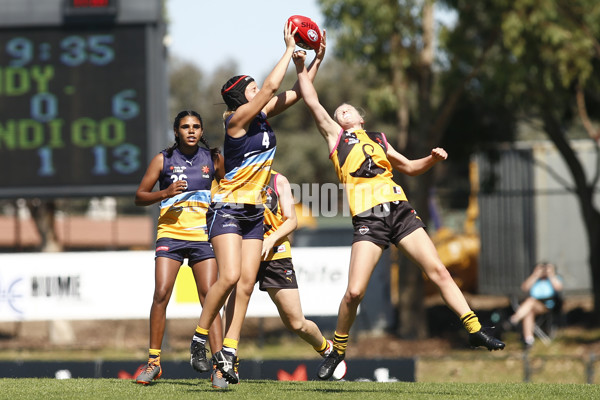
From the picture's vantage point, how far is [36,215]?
22.1 metres

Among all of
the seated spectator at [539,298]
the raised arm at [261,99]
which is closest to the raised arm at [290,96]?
the raised arm at [261,99]

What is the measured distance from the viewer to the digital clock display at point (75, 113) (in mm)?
14117

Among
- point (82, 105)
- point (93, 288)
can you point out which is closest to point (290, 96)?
point (82, 105)

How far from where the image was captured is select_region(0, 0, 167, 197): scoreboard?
555 inches

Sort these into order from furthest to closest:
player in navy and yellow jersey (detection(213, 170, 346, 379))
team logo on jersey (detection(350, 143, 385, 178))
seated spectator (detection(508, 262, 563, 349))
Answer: seated spectator (detection(508, 262, 563, 349)), player in navy and yellow jersey (detection(213, 170, 346, 379)), team logo on jersey (detection(350, 143, 385, 178))

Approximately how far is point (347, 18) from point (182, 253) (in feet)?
40.4

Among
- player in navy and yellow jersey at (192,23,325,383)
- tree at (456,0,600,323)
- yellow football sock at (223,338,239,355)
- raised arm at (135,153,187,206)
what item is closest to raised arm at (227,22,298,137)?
player in navy and yellow jersey at (192,23,325,383)

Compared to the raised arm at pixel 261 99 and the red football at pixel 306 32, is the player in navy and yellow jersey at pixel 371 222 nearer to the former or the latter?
the red football at pixel 306 32

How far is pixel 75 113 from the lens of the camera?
1427 centimetres

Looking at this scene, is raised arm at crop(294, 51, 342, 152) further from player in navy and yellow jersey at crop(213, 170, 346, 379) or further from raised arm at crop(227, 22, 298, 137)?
player in navy and yellow jersey at crop(213, 170, 346, 379)

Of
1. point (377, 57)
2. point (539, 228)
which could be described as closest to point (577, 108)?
point (539, 228)

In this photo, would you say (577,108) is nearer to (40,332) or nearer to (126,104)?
(126,104)

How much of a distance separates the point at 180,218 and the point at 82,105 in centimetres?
733

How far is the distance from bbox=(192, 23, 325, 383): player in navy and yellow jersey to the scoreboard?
731 cm
